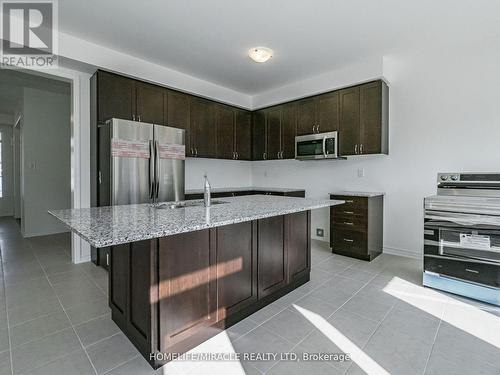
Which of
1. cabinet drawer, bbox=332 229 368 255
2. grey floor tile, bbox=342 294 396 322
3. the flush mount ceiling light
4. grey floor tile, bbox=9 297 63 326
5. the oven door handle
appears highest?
the flush mount ceiling light

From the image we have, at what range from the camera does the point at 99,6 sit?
95.0 inches

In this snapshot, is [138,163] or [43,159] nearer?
[138,163]

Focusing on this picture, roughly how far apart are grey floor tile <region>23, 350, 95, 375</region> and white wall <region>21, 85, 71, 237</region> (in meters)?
4.34

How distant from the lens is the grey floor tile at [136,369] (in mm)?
1470

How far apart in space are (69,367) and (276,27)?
3.31 meters

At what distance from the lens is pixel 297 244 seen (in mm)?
2551

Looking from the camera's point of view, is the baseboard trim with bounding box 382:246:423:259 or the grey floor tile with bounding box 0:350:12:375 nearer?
the grey floor tile with bounding box 0:350:12:375

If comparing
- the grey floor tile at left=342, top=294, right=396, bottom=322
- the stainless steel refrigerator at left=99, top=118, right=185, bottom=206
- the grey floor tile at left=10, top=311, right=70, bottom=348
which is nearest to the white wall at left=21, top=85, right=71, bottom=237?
the stainless steel refrigerator at left=99, top=118, right=185, bottom=206

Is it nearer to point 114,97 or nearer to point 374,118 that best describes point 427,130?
point 374,118

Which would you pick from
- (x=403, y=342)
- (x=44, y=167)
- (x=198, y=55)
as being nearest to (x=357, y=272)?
(x=403, y=342)

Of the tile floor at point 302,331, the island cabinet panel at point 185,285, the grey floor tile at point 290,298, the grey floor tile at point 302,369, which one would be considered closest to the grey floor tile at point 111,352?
the tile floor at point 302,331

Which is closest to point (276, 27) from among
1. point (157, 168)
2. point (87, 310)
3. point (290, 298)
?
point (157, 168)

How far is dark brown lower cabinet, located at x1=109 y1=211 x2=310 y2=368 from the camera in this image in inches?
59.1

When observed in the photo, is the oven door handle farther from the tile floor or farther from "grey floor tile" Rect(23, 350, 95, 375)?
"grey floor tile" Rect(23, 350, 95, 375)
